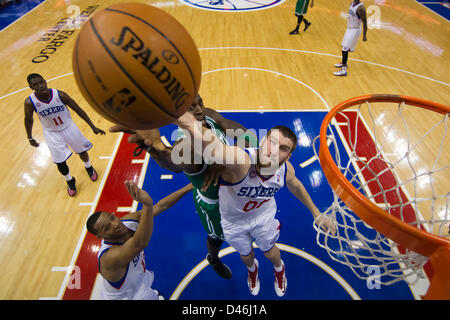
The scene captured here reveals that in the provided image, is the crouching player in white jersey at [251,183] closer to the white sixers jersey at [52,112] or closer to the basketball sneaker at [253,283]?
the basketball sneaker at [253,283]

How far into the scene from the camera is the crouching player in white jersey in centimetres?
133

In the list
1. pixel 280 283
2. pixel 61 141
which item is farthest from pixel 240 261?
pixel 61 141

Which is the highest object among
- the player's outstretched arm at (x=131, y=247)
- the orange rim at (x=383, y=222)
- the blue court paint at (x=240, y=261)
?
the orange rim at (x=383, y=222)

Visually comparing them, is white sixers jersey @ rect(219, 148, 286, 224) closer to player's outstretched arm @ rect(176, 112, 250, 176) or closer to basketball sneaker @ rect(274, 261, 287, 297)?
player's outstretched arm @ rect(176, 112, 250, 176)

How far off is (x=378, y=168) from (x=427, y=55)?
475 cm

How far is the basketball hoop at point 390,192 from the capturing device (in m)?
1.50

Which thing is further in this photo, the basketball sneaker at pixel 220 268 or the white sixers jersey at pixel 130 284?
the basketball sneaker at pixel 220 268

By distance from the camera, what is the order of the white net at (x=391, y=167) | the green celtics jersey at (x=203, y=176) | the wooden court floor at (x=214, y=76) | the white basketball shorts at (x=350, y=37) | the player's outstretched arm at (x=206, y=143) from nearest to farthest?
the player's outstretched arm at (x=206, y=143) → the green celtics jersey at (x=203, y=176) → the white net at (x=391, y=167) → the wooden court floor at (x=214, y=76) → the white basketball shorts at (x=350, y=37)

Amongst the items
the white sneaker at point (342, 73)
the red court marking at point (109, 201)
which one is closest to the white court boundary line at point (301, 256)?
the red court marking at point (109, 201)

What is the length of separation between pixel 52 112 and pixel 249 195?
8.49 feet

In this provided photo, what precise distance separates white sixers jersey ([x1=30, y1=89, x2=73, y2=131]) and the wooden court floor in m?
0.88

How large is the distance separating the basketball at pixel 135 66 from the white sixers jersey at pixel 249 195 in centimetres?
71

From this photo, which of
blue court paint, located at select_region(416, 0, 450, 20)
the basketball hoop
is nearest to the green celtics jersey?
the basketball hoop

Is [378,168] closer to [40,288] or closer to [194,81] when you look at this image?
[194,81]
